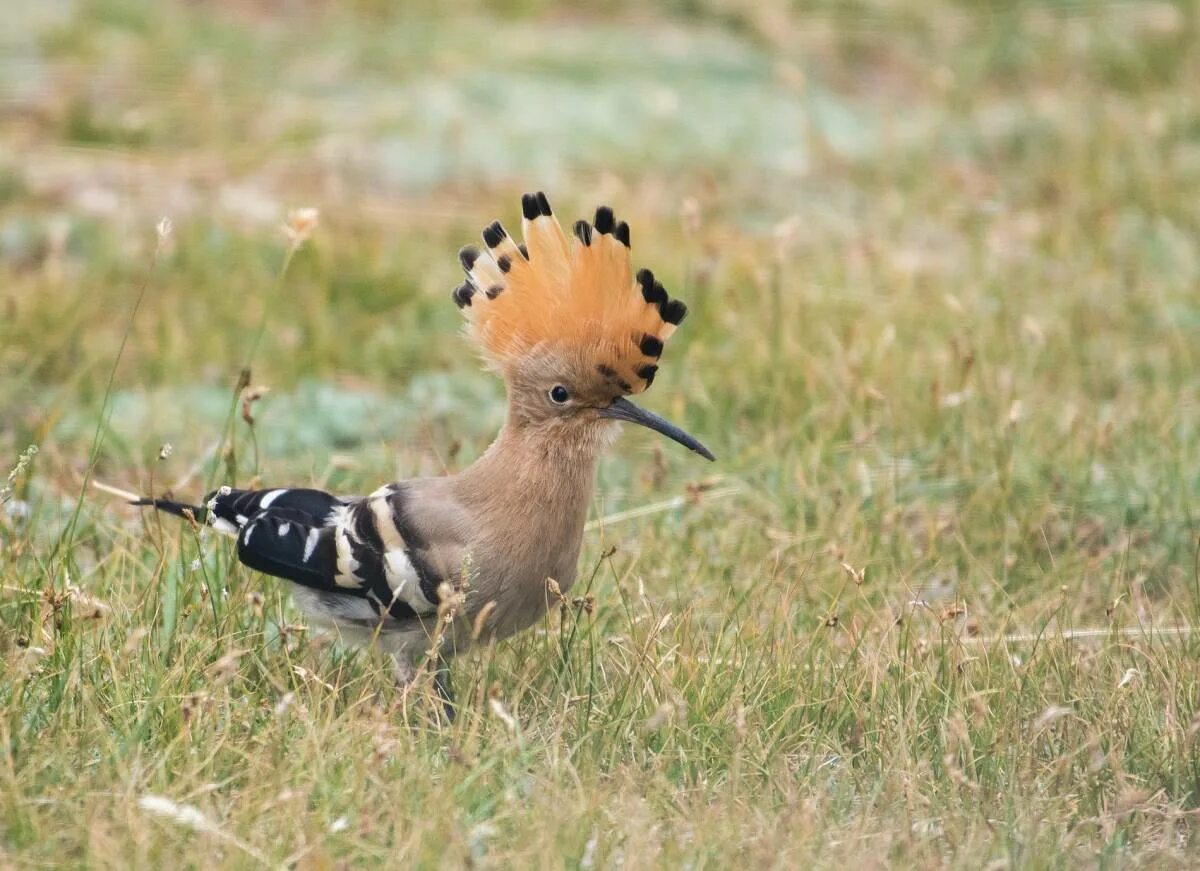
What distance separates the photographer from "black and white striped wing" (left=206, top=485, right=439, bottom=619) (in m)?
3.49

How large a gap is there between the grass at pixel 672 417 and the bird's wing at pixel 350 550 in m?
0.12

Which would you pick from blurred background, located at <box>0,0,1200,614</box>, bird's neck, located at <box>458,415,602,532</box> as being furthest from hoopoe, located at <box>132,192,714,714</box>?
blurred background, located at <box>0,0,1200,614</box>

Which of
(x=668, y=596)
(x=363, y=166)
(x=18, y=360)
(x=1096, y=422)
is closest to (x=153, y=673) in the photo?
(x=668, y=596)

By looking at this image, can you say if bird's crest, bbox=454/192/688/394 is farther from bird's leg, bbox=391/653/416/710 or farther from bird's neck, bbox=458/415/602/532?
bird's leg, bbox=391/653/416/710

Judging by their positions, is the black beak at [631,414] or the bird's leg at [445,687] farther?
the black beak at [631,414]

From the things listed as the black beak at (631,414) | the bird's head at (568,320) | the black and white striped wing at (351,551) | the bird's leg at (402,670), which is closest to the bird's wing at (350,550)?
the black and white striped wing at (351,551)

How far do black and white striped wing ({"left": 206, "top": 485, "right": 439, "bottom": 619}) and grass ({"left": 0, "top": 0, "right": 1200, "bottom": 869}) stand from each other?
0.12 m

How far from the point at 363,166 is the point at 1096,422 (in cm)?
364

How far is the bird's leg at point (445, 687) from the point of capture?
3337 millimetres

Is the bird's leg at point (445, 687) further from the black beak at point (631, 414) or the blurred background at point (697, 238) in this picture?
the blurred background at point (697, 238)

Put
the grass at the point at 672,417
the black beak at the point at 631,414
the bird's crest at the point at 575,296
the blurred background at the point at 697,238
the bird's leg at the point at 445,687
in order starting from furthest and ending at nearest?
the blurred background at the point at 697,238, the black beak at the point at 631,414, the bird's crest at the point at 575,296, the bird's leg at the point at 445,687, the grass at the point at 672,417

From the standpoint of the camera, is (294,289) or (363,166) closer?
(294,289)

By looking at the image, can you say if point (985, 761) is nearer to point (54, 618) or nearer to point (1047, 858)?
point (1047, 858)

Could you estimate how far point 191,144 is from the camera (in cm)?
748
